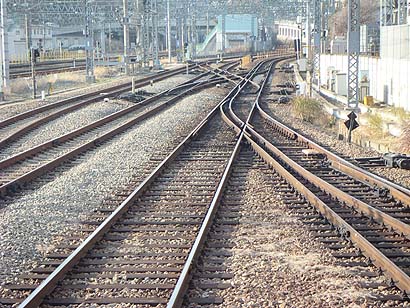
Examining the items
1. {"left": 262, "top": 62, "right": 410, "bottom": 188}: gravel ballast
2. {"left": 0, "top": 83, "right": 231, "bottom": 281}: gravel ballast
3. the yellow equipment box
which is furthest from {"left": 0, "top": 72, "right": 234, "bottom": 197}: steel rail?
the yellow equipment box

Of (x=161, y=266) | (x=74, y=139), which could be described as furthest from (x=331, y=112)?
(x=161, y=266)

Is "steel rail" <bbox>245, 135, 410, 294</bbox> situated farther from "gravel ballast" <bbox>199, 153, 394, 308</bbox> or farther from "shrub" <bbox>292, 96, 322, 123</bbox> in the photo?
"shrub" <bbox>292, 96, 322, 123</bbox>

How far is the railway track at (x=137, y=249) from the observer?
6.54 meters

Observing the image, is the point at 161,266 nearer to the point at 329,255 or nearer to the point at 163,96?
the point at 329,255

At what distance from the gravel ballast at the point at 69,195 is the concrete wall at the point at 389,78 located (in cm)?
864

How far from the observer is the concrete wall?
24.5 metres

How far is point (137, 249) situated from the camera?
26.2 feet

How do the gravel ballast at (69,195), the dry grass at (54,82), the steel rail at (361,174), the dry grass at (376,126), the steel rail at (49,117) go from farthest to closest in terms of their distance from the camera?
the dry grass at (54,82), the dry grass at (376,126), the steel rail at (49,117), the steel rail at (361,174), the gravel ballast at (69,195)

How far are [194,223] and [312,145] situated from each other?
743 cm

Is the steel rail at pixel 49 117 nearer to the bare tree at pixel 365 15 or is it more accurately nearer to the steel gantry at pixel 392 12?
the steel gantry at pixel 392 12

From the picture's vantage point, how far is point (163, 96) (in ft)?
104

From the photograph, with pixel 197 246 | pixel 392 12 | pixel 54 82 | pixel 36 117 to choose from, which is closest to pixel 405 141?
pixel 197 246

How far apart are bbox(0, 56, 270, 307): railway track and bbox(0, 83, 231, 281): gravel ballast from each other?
1.29 feet

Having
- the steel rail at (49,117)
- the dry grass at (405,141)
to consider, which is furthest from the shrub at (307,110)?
→ the dry grass at (405,141)
